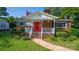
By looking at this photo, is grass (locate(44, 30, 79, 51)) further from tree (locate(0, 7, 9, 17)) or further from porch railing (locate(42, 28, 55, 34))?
tree (locate(0, 7, 9, 17))

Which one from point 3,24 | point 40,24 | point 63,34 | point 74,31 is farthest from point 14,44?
point 74,31

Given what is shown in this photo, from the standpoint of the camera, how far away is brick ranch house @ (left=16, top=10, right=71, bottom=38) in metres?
4.85

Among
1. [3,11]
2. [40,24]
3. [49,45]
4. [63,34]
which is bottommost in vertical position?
[49,45]

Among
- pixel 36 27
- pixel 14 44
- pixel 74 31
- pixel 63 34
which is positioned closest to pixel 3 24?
pixel 14 44

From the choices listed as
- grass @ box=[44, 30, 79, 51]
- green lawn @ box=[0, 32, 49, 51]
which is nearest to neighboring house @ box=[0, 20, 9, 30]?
green lawn @ box=[0, 32, 49, 51]

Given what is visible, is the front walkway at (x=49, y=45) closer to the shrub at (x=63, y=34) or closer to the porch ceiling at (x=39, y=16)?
the shrub at (x=63, y=34)

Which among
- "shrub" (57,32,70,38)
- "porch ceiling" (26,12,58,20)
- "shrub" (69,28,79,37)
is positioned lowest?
"shrub" (57,32,70,38)

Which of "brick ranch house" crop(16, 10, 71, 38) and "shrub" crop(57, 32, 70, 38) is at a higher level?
"brick ranch house" crop(16, 10, 71, 38)

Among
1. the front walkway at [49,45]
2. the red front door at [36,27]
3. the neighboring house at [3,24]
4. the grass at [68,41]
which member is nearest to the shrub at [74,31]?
the grass at [68,41]

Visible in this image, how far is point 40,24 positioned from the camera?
486 centimetres

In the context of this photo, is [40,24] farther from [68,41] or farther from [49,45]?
[68,41]

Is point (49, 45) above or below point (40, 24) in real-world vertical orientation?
below

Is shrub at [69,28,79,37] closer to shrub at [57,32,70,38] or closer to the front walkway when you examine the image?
shrub at [57,32,70,38]
